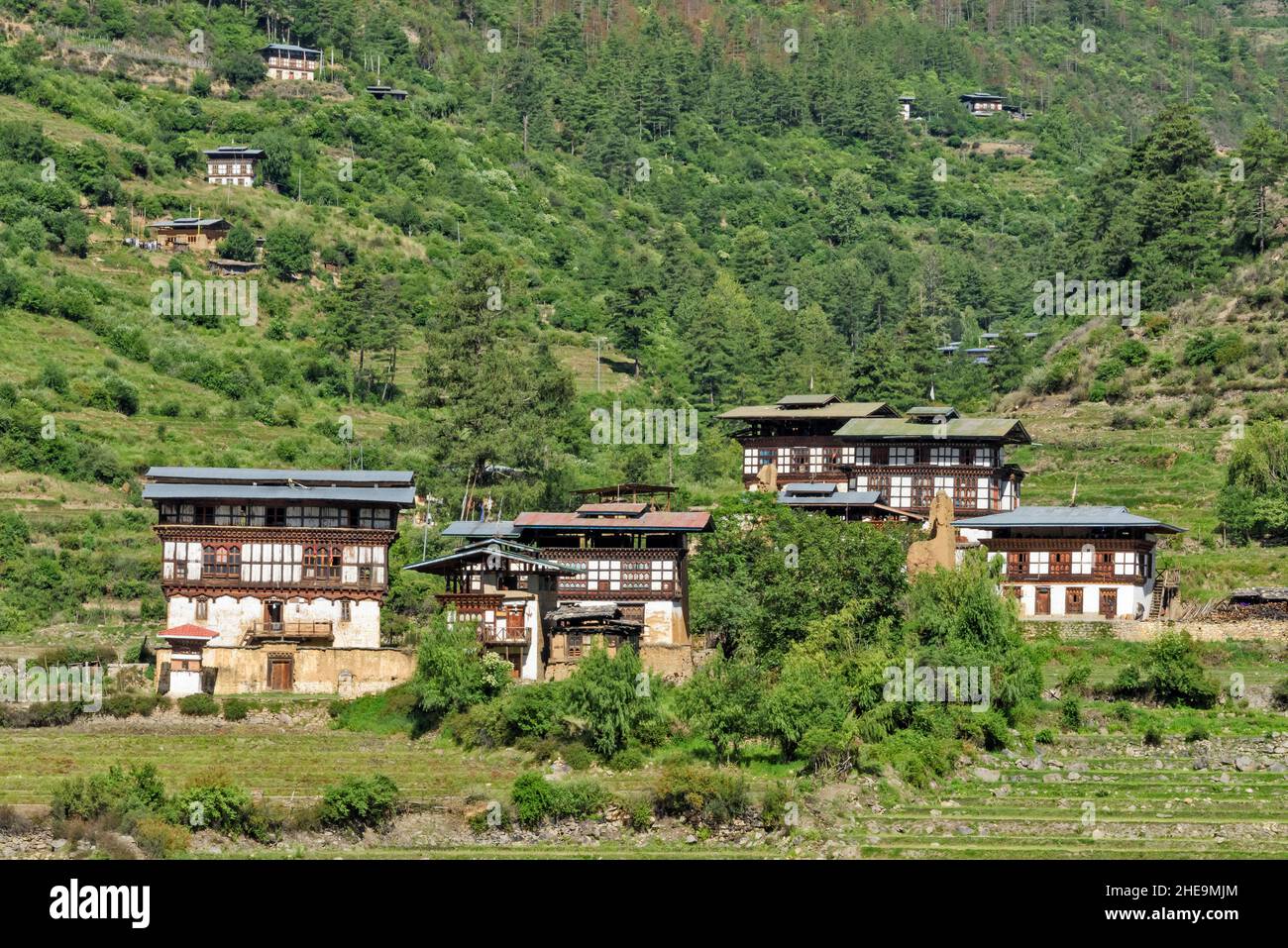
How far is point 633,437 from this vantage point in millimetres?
126062

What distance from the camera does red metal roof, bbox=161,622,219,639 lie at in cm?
8150

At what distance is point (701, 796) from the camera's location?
67312mm

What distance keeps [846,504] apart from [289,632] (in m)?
26.6

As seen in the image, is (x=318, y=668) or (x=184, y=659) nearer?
(x=184, y=659)

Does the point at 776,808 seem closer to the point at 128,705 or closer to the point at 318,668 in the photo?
the point at 318,668

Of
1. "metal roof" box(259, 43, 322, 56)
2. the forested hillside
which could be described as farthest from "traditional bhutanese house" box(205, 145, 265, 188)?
"metal roof" box(259, 43, 322, 56)

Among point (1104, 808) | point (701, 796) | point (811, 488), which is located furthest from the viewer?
point (811, 488)

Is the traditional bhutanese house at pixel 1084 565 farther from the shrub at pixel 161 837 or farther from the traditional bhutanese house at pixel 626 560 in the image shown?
the shrub at pixel 161 837

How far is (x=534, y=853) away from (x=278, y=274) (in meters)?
91.7

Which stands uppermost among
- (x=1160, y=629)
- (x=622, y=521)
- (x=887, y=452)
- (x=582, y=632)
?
(x=887, y=452)

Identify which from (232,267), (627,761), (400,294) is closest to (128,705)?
(627,761)

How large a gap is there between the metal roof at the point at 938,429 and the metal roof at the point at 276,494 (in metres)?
26.7

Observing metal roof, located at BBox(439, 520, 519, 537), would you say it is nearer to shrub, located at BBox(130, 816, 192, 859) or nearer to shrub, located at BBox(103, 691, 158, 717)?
shrub, located at BBox(103, 691, 158, 717)
